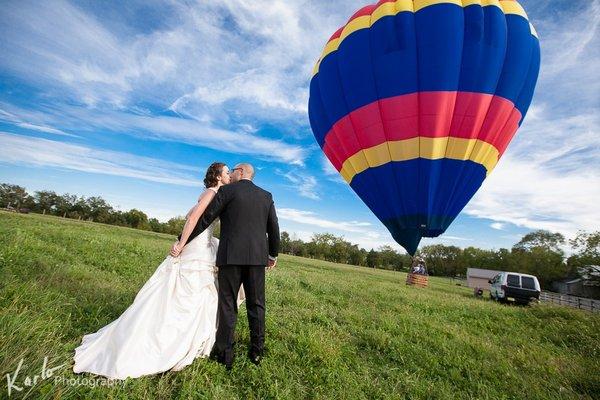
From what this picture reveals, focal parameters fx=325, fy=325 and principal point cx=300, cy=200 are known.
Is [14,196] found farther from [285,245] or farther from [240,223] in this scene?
[240,223]

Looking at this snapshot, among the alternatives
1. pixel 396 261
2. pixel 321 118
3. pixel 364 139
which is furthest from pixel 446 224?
pixel 396 261

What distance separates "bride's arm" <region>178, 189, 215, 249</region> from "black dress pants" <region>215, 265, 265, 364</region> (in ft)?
2.01

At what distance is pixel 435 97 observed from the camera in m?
9.00

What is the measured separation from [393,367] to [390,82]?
7.58 metres

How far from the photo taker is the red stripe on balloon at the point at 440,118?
29.6 feet

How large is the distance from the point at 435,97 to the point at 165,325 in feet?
28.2

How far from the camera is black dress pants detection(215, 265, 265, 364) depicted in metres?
4.08

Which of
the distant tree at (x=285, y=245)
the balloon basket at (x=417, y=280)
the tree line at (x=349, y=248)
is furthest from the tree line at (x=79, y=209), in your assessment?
the balloon basket at (x=417, y=280)

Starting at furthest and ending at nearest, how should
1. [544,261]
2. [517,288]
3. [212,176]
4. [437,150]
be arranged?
[544,261]
[517,288]
[437,150]
[212,176]

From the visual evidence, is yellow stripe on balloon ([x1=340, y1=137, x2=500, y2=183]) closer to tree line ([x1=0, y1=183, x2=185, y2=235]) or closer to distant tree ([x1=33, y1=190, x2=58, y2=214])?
tree line ([x1=0, y1=183, x2=185, y2=235])

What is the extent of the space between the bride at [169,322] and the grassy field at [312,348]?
6.4 inches

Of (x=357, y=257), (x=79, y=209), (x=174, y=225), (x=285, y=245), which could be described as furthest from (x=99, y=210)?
(x=357, y=257)

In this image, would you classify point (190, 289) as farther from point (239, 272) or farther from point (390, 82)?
point (390, 82)

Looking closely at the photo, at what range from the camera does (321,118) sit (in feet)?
38.5
